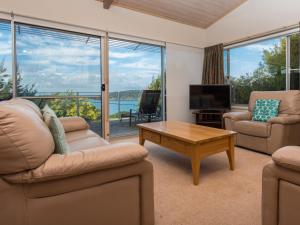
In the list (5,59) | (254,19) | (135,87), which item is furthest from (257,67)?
(5,59)

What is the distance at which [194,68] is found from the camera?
17.7 ft

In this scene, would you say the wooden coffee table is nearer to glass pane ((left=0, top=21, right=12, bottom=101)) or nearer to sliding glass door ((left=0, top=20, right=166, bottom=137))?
sliding glass door ((left=0, top=20, right=166, bottom=137))

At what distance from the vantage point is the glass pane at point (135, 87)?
4668mm

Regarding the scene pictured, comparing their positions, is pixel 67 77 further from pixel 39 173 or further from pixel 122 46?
pixel 39 173

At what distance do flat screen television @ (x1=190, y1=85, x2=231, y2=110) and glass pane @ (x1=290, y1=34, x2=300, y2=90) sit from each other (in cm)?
118

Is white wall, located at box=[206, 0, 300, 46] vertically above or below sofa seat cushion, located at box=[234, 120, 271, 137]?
above

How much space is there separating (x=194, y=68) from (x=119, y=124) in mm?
2382

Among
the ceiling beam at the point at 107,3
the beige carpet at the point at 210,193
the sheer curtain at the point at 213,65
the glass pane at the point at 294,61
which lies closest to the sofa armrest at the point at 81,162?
the beige carpet at the point at 210,193

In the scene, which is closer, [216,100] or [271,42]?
[271,42]

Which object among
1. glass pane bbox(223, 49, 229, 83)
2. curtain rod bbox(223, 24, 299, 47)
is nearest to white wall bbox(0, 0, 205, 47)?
glass pane bbox(223, 49, 229, 83)

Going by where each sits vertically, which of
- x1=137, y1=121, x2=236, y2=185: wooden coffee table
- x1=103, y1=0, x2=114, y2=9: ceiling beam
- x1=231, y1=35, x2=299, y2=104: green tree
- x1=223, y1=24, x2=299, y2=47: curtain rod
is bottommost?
x1=137, y1=121, x2=236, y2=185: wooden coffee table

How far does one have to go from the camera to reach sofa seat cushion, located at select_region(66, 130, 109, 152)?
1996mm

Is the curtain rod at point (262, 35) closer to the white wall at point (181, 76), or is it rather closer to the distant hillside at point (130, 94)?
the white wall at point (181, 76)

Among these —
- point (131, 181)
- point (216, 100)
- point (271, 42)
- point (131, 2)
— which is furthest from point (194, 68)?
point (131, 181)
